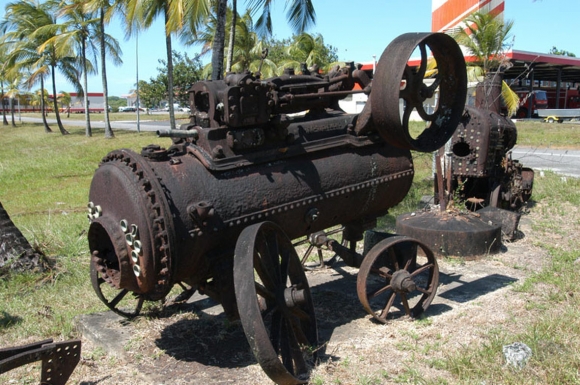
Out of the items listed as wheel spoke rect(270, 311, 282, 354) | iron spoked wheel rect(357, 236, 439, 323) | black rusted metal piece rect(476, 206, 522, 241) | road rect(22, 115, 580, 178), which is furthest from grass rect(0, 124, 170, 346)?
black rusted metal piece rect(476, 206, 522, 241)

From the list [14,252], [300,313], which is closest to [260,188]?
[300,313]

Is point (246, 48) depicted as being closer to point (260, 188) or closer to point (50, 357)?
point (260, 188)

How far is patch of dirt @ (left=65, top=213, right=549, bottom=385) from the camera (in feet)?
13.1

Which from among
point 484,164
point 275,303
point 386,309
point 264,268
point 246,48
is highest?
point 246,48

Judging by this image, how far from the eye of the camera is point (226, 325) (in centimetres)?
479

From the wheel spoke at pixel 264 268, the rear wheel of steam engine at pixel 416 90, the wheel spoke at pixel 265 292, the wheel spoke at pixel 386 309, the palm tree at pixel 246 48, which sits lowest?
the wheel spoke at pixel 386 309

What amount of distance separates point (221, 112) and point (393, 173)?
1710 mm

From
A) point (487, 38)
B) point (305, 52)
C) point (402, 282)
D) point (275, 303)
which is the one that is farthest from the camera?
point (305, 52)

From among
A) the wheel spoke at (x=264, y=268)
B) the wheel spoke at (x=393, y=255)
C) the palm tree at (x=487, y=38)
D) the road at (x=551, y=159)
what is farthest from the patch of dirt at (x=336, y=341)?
the palm tree at (x=487, y=38)

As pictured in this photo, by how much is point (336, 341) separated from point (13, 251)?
369cm

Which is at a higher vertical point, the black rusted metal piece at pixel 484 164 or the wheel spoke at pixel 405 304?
the black rusted metal piece at pixel 484 164

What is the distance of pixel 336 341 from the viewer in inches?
176

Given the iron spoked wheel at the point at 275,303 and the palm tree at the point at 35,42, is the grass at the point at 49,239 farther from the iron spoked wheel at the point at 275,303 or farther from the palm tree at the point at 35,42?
the palm tree at the point at 35,42

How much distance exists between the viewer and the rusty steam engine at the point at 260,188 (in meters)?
3.77
